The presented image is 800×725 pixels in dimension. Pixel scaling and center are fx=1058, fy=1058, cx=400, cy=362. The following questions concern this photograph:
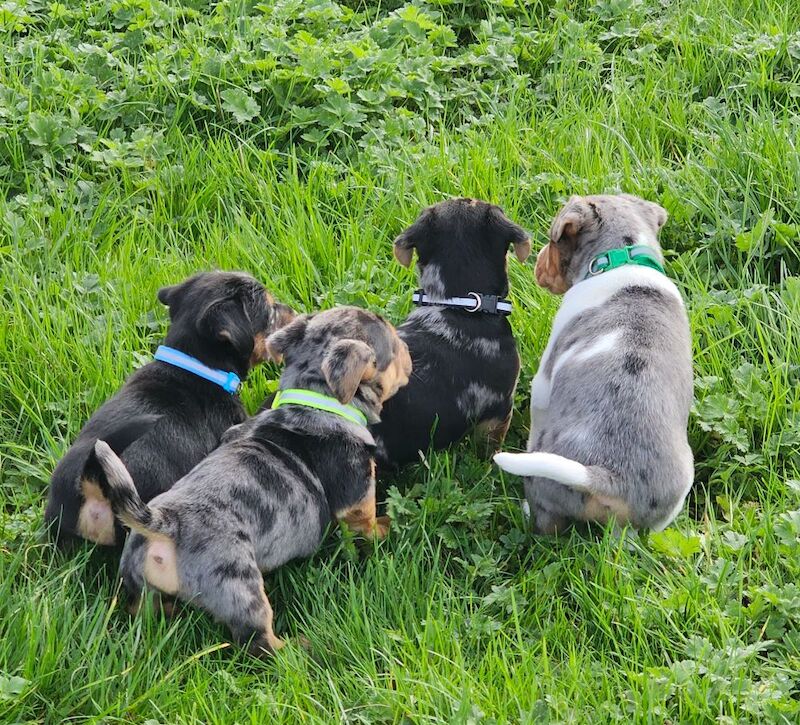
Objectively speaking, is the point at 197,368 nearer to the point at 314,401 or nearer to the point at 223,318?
the point at 223,318

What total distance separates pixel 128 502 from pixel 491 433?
2.17 metres

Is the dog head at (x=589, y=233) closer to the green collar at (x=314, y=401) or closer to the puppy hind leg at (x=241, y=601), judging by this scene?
the green collar at (x=314, y=401)

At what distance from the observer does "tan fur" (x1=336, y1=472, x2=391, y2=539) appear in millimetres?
4922

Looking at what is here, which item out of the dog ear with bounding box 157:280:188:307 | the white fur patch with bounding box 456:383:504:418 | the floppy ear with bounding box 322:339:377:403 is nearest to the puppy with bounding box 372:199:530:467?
the white fur patch with bounding box 456:383:504:418

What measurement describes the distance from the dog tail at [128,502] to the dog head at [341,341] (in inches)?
39.9

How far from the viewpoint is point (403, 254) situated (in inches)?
A: 231

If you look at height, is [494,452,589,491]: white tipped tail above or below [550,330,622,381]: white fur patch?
below

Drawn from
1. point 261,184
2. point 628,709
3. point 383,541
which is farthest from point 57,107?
point 628,709

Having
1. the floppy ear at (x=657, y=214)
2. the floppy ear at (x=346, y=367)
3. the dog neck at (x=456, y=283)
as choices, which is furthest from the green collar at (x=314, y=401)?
the floppy ear at (x=657, y=214)

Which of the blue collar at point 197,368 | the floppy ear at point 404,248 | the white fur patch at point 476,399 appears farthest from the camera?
the floppy ear at point 404,248

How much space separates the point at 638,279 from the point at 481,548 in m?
1.53

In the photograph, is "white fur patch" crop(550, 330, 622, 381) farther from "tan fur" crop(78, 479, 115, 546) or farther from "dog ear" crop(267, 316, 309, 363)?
"tan fur" crop(78, 479, 115, 546)

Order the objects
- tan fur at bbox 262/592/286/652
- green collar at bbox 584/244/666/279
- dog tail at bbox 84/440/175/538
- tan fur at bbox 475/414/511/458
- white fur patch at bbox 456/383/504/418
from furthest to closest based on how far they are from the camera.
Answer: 1. tan fur at bbox 475/414/511/458
2. white fur patch at bbox 456/383/504/418
3. green collar at bbox 584/244/666/279
4. tan fur at bbox 262/592/286/652
5. dog tail at bbox 84/440/175/538

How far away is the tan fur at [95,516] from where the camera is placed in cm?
467
